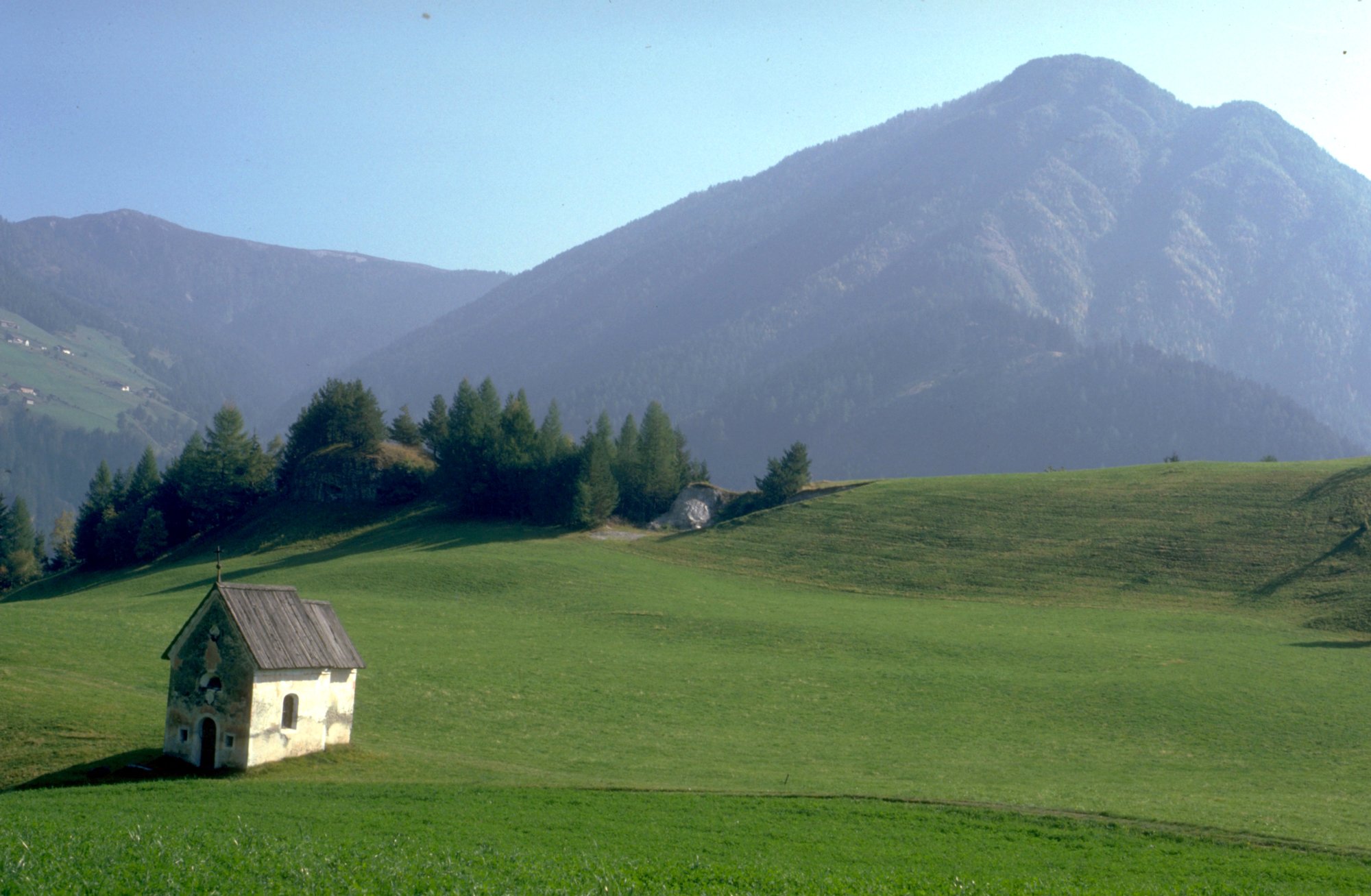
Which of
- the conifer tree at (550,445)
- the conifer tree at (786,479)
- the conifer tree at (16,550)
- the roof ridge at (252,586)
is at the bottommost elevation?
the conifer tree at (16,550)

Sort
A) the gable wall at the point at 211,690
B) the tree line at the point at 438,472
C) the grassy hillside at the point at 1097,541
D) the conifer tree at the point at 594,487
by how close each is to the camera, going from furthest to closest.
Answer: the tree line at the point at 438,472, the conifer tree at the point at 594,487, the grassy hillside at the point at 1097,541, the gable wall at the point at 211,690

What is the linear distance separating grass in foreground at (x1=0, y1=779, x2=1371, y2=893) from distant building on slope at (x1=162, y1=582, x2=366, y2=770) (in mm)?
2312

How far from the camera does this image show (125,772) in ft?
106

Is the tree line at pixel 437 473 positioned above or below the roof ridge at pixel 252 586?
above

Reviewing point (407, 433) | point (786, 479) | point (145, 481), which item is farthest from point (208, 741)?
point (145, 481)

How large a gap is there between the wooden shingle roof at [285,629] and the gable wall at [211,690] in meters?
0.35

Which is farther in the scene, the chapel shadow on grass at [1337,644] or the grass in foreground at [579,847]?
the chapel shadow on grass at [1337,644]

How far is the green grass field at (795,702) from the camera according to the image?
2359cm

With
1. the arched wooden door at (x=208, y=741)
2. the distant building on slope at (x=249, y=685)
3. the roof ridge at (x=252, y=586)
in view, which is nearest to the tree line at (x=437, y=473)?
the roof ridge at (x=252, y=586)

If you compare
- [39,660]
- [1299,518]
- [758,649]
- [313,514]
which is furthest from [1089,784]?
[313,514]

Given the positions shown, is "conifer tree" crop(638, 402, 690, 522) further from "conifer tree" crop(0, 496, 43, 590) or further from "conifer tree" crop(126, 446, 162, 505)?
"conifer tree" crop(0, 496, 43, 590)

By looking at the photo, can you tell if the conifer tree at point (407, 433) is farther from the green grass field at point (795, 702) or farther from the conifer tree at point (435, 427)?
the green grass field at point (795, 702)

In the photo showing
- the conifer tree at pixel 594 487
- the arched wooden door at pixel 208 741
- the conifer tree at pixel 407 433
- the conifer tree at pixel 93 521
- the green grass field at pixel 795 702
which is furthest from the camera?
the conifer tree at pixel 407 433

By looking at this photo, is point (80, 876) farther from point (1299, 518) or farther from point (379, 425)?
point (379, 425)
